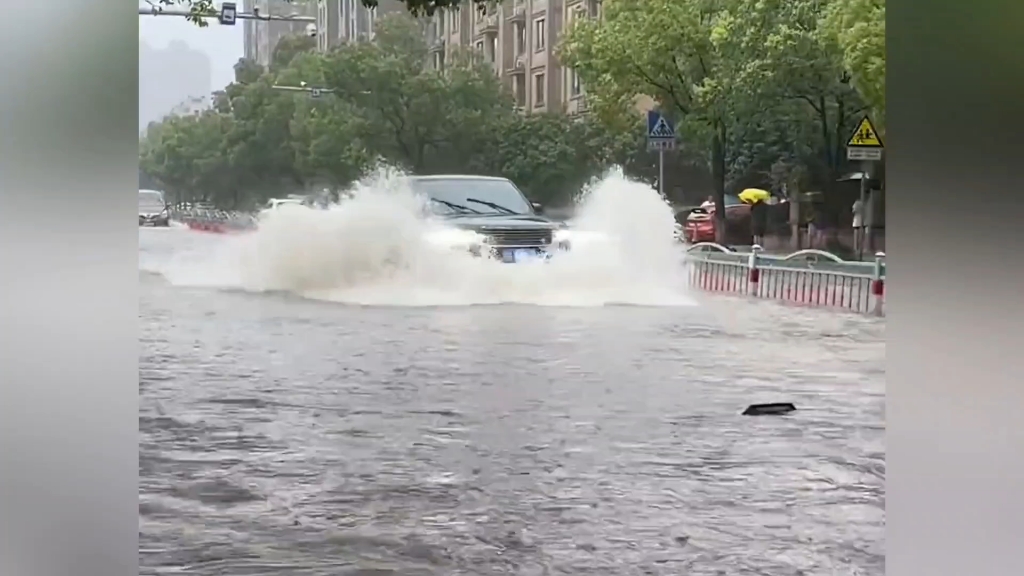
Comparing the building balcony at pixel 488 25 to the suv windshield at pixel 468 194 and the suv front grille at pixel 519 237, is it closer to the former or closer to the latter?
the suv windshield at pixel 468 194

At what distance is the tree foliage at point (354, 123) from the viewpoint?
2.42 meters

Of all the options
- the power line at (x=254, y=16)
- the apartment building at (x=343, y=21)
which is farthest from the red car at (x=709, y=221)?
the power line at (x=254, y=16)

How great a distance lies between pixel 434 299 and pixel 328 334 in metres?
0.32

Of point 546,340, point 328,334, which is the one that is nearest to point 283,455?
point 328,334

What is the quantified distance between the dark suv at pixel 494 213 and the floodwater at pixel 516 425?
73 millimetres

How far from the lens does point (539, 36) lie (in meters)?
2.47

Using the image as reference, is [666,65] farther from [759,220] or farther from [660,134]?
[759,220]

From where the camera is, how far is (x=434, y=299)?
2.50 m

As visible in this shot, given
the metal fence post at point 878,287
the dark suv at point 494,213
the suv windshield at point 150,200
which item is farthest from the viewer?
the dark suv at point 494,213

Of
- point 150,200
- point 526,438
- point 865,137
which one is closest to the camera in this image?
point 150,200

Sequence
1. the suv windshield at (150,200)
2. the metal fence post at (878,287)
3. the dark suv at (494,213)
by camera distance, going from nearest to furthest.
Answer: the suv windshield at (150,200) → the metal fence post at (878,287) → the dark suv at (494,213)

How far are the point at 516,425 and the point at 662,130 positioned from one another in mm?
960

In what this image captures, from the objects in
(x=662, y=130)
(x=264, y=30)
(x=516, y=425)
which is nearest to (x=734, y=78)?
(x=662, y=130)
